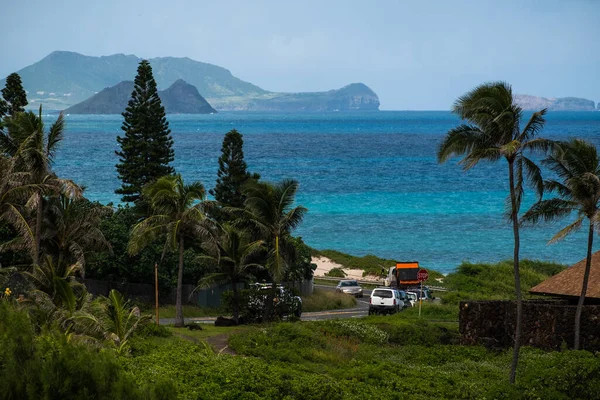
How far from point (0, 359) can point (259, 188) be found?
21.1 metres

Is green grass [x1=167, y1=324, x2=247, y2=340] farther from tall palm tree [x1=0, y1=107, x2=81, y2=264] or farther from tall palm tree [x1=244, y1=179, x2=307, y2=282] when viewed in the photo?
tall palm tree [x1=0, y1=107, x2=81, y2=264]

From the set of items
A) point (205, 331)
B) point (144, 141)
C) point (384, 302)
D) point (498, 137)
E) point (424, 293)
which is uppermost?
point (498, 137)

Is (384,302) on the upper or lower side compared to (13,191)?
lower

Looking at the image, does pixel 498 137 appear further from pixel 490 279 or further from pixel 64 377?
pixel 490 279

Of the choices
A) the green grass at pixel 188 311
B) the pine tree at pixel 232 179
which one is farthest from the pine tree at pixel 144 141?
the green grass at pixel 188 311

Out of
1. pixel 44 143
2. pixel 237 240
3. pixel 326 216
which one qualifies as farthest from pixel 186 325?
pixel 326 216

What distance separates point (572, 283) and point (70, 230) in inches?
791

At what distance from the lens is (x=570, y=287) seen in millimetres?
30578

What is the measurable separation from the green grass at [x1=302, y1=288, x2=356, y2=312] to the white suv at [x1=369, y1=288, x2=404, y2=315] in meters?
4.47

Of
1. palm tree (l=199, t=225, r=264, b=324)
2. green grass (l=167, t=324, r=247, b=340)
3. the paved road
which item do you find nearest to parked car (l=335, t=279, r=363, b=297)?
the paved road

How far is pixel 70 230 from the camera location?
3603 centimetres

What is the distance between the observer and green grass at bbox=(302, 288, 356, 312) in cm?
4531

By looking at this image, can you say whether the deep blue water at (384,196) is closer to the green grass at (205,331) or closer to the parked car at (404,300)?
the parked car at (404,300)

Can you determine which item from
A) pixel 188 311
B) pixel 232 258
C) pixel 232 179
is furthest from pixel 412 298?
pixel 232 258
